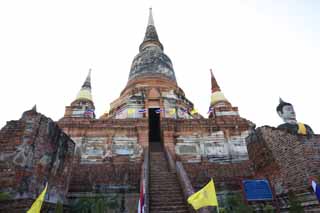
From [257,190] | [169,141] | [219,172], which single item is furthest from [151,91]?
[257,190]

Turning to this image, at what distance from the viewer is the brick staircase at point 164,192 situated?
728 centimetres

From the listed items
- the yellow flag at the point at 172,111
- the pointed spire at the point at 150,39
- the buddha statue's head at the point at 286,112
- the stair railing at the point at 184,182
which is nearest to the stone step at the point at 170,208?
the stair railing at the point at 184,182

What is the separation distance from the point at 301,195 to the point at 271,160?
1437 mm

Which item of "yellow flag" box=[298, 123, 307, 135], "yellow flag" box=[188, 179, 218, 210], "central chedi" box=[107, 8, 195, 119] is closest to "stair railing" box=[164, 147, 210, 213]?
"yellow flag" box=[188, 179, 218, 210]

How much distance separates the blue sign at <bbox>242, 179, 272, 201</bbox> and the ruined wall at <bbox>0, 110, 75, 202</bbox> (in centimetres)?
665

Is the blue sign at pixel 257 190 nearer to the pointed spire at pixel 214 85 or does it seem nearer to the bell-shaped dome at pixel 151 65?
the pointed spire at pixel 214 85

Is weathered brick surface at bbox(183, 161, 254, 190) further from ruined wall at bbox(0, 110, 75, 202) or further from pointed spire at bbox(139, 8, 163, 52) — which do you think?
pointed spire at bbox(139, 8, 163, 52)

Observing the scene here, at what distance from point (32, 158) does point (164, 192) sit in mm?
4905

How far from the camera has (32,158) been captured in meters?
6.46

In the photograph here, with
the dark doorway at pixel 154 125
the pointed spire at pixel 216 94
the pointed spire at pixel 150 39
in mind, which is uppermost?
the pointed spire at pixel 150 39

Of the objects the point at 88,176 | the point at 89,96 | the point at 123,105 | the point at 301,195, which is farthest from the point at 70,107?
the point at 301,195

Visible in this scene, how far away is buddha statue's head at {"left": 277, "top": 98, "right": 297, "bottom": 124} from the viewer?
8.76 m

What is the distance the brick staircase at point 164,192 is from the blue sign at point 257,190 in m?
2.25

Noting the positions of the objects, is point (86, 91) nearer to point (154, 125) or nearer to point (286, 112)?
point (154, 125)
